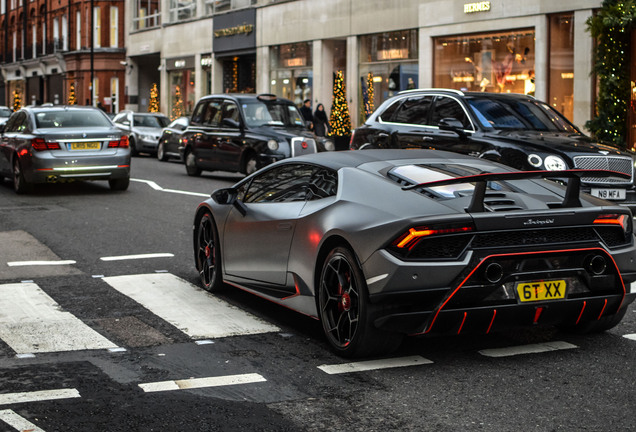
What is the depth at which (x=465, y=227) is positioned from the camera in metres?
5.93

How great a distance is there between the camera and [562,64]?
26.7 meters

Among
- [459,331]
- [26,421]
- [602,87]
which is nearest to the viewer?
[26,421]

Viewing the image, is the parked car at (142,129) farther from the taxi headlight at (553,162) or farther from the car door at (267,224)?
the car door at (267,224)

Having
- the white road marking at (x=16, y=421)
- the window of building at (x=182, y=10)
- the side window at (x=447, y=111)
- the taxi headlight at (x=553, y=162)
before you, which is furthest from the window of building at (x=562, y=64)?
the window of building at (x=182, y=10)

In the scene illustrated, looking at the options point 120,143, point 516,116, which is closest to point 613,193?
point 516,116

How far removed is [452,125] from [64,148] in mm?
7235

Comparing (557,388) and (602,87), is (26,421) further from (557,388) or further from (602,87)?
(602,87)

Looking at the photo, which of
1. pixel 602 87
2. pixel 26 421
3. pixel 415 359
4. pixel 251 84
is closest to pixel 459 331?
pixel 415 359

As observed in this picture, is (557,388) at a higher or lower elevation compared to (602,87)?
lower

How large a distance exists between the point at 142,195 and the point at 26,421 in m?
13.1

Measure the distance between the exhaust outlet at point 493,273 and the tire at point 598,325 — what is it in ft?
4.07

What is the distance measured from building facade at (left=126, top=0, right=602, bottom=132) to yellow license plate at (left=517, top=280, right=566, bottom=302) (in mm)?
19483

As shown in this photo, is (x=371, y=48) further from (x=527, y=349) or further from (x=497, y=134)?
(x=527, y=349)

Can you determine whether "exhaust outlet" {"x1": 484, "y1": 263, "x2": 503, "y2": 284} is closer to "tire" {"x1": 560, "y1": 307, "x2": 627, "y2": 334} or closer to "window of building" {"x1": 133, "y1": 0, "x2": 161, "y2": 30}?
"tire" {"x1": 560, "y1": 307, "x2": 627, "y2": 334}
